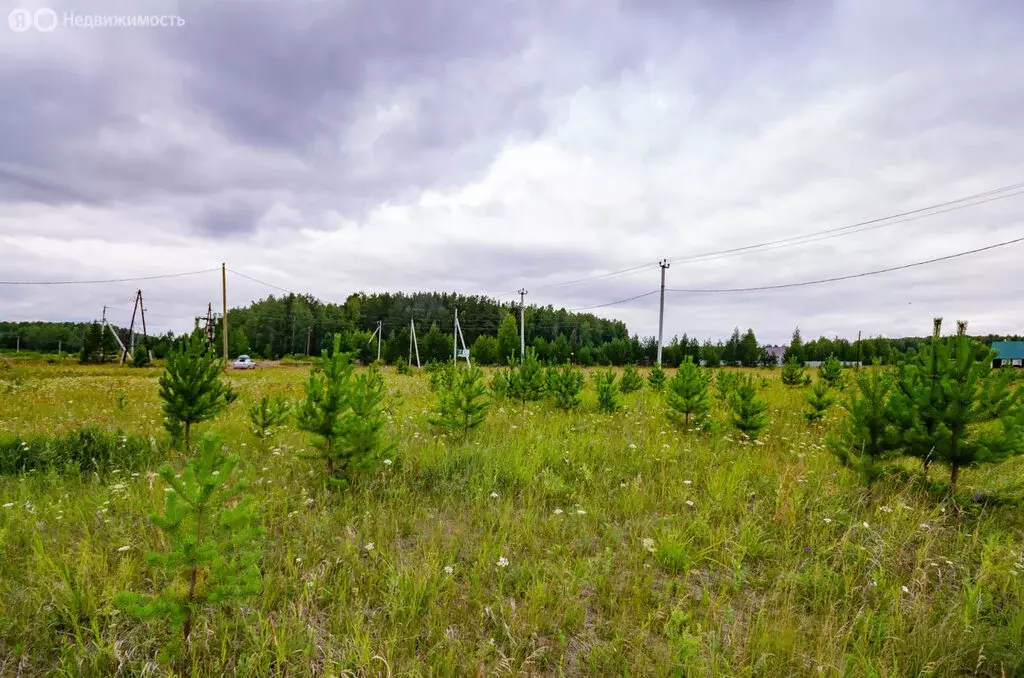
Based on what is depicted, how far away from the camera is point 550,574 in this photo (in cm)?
350

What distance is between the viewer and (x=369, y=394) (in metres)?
5.57

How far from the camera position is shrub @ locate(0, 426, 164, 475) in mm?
6148

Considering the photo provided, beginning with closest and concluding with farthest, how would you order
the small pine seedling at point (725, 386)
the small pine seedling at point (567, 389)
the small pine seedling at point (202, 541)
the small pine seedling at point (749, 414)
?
1. the small pine seedling at point (202, 541)
2. the small pine seedling at point (749, 414)
3. the small pine seedling at point (567, 389)
4. the small pine seedling at point (725, 386)

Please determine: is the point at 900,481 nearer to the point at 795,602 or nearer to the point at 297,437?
the point at 795,602

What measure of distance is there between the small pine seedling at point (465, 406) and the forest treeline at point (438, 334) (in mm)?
57036

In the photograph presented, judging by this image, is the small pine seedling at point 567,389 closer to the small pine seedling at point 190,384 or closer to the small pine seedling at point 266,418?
the small pine seedling at point 266,418

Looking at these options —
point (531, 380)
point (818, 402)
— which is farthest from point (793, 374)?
point (531, 380)

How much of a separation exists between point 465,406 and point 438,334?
222ft

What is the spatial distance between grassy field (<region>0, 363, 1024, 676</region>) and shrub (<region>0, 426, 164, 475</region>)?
1.54ft

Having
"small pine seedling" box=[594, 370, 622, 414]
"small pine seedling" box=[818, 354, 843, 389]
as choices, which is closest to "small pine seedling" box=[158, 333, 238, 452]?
"small pine seedling" box=[594, 370, 622, 414]

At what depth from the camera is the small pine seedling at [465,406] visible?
25.6ft

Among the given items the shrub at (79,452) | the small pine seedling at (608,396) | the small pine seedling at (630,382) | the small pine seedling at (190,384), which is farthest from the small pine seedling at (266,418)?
the small pine seedling at (630,382)

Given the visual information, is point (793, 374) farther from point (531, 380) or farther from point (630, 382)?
point (531, 380)

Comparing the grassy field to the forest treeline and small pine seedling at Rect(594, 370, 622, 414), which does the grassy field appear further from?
the forest treeline
